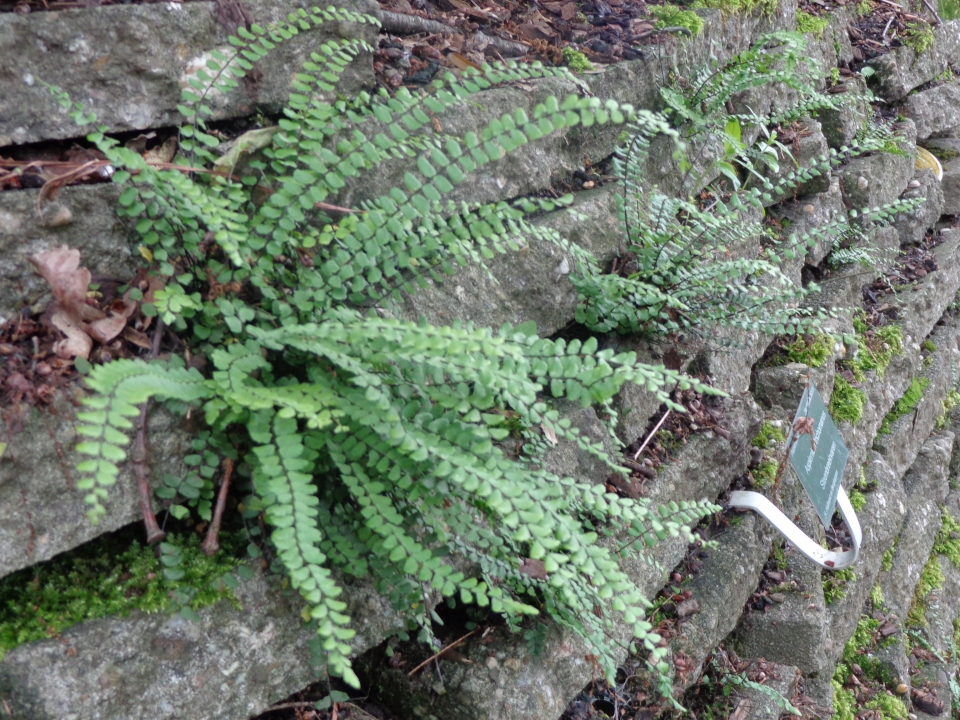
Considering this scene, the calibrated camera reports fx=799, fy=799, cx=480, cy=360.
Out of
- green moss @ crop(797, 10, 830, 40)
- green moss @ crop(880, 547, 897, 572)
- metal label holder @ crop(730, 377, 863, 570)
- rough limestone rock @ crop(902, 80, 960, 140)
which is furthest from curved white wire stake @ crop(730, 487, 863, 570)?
rough limestone rock @ crop(902, 80, 960, 140)

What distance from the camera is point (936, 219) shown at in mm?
6082

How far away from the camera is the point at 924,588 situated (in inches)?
187

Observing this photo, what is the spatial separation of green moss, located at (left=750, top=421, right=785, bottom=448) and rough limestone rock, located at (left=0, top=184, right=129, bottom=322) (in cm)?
267

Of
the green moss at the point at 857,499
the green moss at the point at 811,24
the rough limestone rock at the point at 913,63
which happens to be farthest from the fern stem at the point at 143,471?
the rough limestone rock at the point at 913,63

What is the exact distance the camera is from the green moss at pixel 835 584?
3.54 metres

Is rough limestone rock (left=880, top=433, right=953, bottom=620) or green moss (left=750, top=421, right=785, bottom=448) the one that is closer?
green moss (left=750, top=421, right=785, bottom=448)

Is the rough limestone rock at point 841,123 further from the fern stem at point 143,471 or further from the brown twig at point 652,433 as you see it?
the fern stem at point 143,471

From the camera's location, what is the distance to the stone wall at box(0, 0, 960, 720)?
1.69m

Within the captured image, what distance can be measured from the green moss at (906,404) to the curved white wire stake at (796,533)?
1.77 meters

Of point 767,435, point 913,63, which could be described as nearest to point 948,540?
point 767,435

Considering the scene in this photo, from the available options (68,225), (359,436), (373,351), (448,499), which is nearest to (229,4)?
(68,225)

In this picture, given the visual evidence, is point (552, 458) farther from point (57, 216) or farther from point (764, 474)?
point (57, 216)

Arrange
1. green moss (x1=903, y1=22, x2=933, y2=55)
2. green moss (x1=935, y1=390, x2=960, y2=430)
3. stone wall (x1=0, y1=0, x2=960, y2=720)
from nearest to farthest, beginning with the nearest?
stone wall (x1=0, y1=0, x2=960, y2=720), green moss (x1=935, y1=390, x2=960, y2=430), green moss (x1=903, y1=22, x2=933, y2=55)

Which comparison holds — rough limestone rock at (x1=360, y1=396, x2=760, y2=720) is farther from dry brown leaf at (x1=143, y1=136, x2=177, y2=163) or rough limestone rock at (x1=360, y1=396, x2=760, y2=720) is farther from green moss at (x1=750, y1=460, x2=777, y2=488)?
dry brown leaf at (x1=143, y1=136, x2=177, y2=163)
